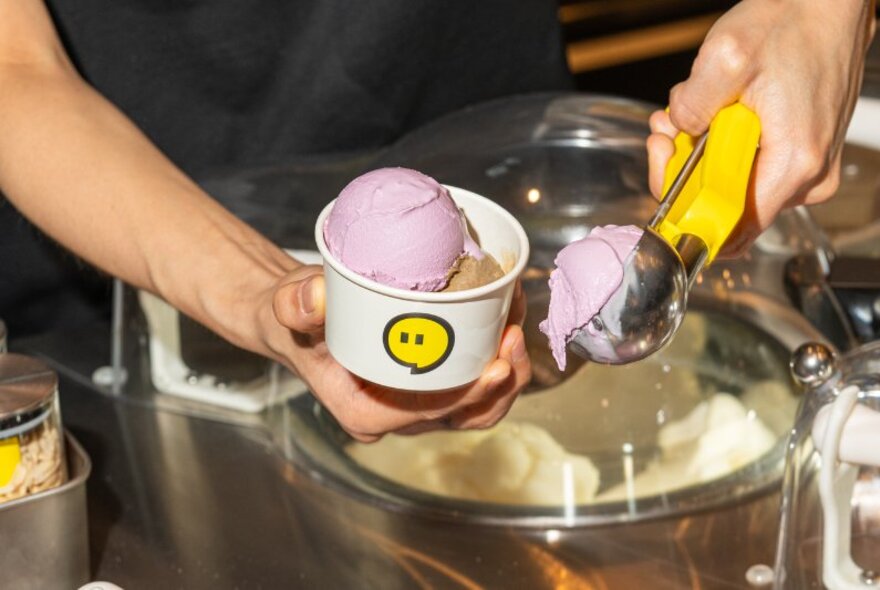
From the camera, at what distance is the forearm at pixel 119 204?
98 cm

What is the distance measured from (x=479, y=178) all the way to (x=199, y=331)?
286 mm

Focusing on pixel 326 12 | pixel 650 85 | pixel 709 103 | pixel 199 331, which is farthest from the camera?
pixel 650 85

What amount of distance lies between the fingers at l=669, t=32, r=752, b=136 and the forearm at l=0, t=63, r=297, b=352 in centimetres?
32

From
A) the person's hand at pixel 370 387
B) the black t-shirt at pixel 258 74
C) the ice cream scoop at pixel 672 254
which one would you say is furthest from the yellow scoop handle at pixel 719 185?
the black t-shirt at pixel 258 74

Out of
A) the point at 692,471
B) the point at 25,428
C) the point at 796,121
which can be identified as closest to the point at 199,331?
the point at 25,428

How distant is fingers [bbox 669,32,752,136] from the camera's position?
858mm

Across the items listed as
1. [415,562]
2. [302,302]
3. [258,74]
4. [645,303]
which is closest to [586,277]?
[645,303]

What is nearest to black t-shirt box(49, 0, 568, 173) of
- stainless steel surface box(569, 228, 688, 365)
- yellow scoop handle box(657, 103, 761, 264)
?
yellow scoop handle box(657, 103, 761, 264)

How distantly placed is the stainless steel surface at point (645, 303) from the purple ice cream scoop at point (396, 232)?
0.31ft

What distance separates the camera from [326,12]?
1.35 m

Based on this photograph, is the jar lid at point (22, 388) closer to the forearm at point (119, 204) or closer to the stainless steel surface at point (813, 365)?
the forearm at point (119, 204)

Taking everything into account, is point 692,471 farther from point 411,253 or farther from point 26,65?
point 26,65

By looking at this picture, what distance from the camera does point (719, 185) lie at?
30.7 inches

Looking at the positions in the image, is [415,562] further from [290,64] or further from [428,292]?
[290,64]
